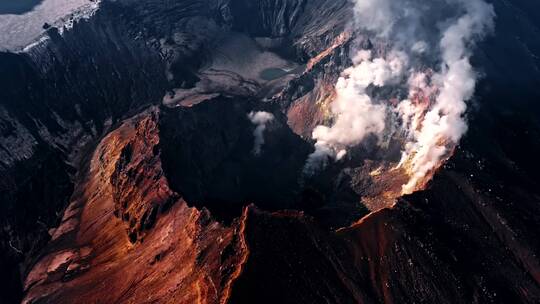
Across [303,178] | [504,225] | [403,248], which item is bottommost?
[303,178]

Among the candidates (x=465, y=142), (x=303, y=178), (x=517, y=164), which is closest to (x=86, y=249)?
(x=303, y=178)

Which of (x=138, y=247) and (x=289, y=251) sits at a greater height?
(x=289, y=251)

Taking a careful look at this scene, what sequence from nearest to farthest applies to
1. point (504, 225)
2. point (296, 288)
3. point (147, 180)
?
point (296, 288), point (504, 225), point (147, 180)

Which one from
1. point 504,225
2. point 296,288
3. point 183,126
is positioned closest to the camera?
point 296,288

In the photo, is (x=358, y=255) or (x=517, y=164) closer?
(x=358, y=255)

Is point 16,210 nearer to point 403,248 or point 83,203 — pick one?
point 83,203

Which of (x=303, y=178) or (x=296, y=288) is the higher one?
(x=296, y=288)

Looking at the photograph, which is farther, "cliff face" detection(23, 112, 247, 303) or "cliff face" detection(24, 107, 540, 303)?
"cliff face" detection(23, 112, 247, 303)

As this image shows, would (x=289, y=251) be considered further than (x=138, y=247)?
No

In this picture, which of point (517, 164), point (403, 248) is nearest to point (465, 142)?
point (517, 164)

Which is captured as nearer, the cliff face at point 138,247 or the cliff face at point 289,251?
the cliff face at point 289,251
